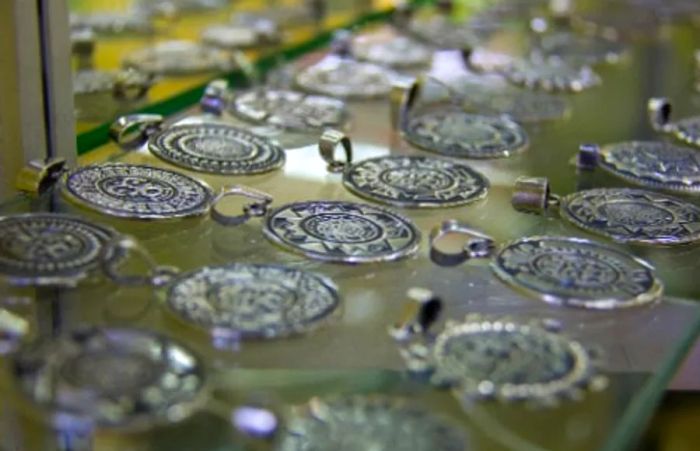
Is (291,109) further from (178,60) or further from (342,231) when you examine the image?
(342,231)

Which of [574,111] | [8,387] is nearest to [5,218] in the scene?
[8,387]

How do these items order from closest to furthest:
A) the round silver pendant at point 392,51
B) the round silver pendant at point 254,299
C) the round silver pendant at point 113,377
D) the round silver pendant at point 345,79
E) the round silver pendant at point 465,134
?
the round silver pendant at point 113,377 → the round silver pendant at point 254,299 → the round silver pendant at point 465,134 → the round silver pendant at point 345,79 → the round silver pendant at point 392,51

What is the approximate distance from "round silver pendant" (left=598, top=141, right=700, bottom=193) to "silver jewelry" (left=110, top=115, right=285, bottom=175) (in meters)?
0.33

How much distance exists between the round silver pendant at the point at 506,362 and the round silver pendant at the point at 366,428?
4 cm

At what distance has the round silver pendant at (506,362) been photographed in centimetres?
67

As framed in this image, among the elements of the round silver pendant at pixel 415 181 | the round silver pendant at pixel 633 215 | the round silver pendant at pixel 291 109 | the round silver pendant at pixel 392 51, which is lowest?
the round silver pendant at pixel 392 51

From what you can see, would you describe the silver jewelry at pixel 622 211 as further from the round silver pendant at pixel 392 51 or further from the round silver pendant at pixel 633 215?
the round silver pendant at pixel 392 51

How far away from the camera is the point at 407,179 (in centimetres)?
103

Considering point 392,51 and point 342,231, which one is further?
point 392,51

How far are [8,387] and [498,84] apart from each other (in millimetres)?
907

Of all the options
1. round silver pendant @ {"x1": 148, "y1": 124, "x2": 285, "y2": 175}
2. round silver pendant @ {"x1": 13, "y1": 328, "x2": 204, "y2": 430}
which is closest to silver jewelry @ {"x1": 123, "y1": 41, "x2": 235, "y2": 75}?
round silver pendant @ {"x1": 148, "y1": 124, "x2": 285, "y2": 175}

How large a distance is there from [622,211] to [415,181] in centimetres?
19

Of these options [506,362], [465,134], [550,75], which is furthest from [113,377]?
[550,75]

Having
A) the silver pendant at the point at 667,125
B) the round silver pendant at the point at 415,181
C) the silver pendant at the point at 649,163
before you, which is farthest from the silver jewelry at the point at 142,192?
the silver pendant at the point at 667,125
